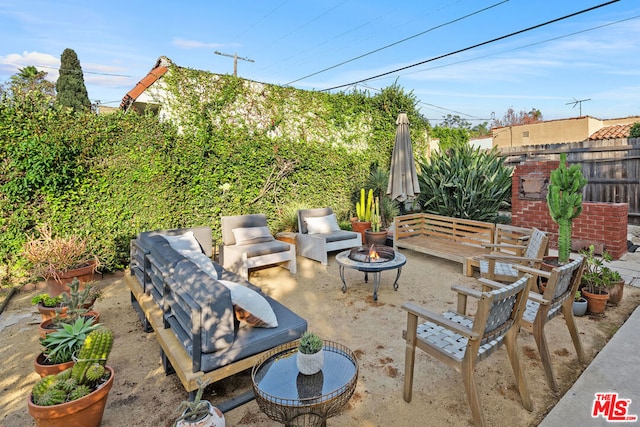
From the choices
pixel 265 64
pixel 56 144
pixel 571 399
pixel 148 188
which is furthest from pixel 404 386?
pixel 265 64

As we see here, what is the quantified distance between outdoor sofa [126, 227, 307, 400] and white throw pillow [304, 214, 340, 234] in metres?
3.38

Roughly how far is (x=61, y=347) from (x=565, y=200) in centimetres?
530

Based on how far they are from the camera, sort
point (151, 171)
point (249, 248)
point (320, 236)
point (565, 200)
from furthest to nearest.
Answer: point (320, 236) < point (151, 171) < point (249, 248) < point (565, 200)

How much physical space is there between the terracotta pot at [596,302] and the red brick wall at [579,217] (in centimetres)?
132

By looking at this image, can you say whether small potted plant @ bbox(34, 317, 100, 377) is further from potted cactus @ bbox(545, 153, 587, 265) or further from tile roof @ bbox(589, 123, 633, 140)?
tile roof @ bbox(589, 123, 633, 140)

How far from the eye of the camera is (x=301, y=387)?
5.73 ft

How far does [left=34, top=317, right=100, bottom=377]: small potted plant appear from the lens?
93.3 inches

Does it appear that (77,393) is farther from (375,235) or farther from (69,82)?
(69,82)

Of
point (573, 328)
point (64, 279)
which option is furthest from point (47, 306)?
point (573, 328)

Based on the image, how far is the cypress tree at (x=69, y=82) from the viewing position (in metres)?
16.6

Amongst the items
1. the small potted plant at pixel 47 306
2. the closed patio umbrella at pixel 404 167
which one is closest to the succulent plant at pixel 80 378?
the small potted plant at pixel 47 306

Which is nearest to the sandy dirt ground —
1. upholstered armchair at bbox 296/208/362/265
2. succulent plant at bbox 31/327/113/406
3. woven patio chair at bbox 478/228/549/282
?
succulent plant at bbox 31/327/113/406

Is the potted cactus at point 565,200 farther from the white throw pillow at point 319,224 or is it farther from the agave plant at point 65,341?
the agave plant at point 65,341

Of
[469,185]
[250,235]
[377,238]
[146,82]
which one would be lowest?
[377,238]
